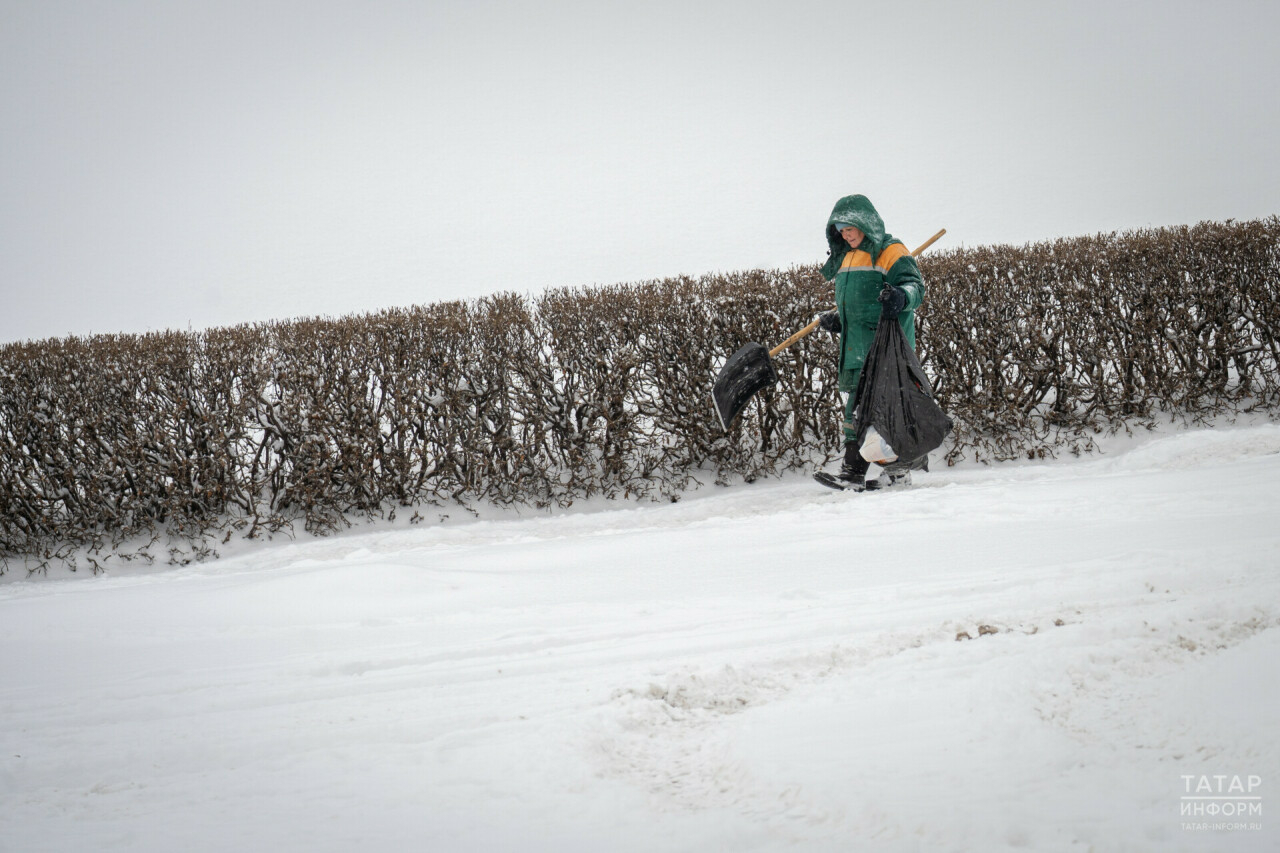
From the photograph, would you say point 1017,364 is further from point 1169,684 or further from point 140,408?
point 140,408

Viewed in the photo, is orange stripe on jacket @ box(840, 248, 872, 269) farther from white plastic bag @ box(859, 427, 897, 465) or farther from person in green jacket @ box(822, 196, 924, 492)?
white plastic bag @ box(859, 427, 897, 465)

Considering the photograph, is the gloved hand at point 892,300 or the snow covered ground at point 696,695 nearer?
the snow covered ground at point 696,695

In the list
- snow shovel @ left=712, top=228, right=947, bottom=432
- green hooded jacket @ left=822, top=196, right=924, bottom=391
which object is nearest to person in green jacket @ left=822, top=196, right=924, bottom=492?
green hooded jacket @ left=822, top=196, right=924, bottom=391

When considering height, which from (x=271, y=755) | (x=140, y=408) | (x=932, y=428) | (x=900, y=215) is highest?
(x=900, y=215)

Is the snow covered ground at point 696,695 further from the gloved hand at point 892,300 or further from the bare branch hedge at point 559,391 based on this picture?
the bare branch hedge at point 559,391

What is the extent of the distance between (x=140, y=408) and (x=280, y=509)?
146 cm

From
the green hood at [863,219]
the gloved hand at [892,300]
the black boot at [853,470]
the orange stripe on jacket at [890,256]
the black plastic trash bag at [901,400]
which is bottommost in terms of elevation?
the black boot at [853,470]

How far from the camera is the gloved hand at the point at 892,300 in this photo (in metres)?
5.96

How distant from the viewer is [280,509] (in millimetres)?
7285

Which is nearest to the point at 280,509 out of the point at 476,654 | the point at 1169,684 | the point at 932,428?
the point at 476,654

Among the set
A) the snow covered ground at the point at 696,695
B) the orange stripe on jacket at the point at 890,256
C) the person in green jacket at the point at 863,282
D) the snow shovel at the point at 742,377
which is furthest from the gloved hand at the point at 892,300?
the snow covered ground at the point at 696,695

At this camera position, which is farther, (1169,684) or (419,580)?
(419,580)

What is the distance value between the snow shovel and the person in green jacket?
0.45m

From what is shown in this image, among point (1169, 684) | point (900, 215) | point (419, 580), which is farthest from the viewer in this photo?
point (900, 215)
